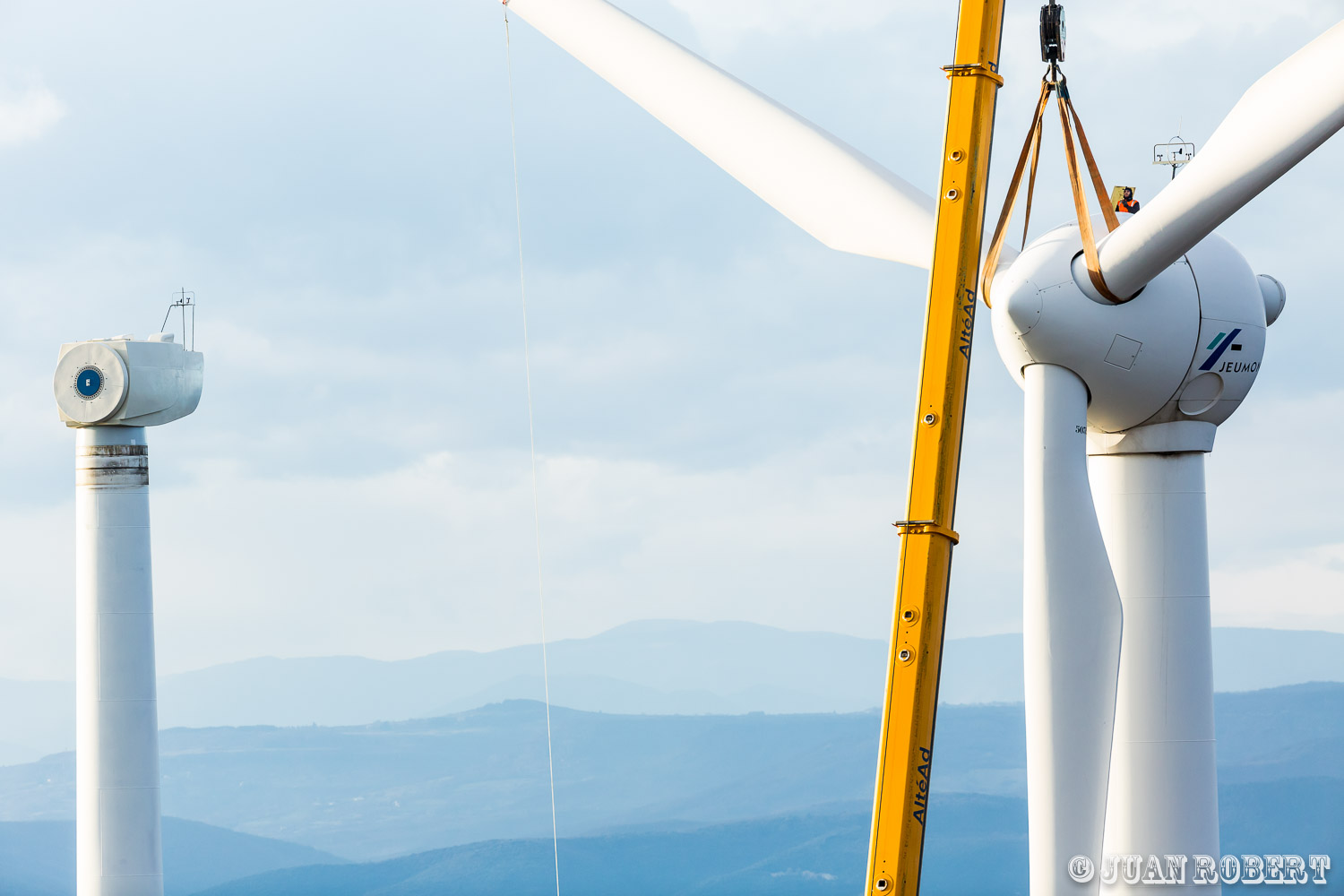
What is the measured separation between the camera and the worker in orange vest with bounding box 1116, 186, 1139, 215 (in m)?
17.9

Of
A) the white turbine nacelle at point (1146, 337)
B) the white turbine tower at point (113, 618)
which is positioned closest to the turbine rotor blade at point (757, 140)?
the white turbine nacelle at point (1146, 337)

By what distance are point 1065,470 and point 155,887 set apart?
18200 millimetres

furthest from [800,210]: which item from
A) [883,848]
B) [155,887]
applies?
[155,887]

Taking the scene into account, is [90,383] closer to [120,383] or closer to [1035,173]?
[120,383]

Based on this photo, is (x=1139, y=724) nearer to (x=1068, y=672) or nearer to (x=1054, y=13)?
(x=1068, y=672)

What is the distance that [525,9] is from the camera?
2178 cm

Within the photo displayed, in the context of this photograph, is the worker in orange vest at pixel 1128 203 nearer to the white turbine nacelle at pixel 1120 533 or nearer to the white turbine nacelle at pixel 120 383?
the white turbine nacelle at pixel 1120 533

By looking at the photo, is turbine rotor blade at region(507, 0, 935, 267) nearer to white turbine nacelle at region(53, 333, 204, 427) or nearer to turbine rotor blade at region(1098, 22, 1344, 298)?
turbine rotor blade at region(1098, 22, 1344, 298)

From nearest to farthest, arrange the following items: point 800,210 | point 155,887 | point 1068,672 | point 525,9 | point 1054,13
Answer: point 1068,672 < point 1054,13 < point 800,210 < point 525,9 < point 155,887

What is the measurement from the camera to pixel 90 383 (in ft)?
88.8

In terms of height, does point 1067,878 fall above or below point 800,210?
below

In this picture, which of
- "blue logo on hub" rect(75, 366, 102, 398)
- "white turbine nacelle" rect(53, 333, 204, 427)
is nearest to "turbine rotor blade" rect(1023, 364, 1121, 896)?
"white turbine nacelle" rect(53, 333, 204, 427)

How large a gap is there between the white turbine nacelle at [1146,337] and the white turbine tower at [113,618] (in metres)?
15.9

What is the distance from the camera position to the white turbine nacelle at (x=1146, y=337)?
16453 millimetres
